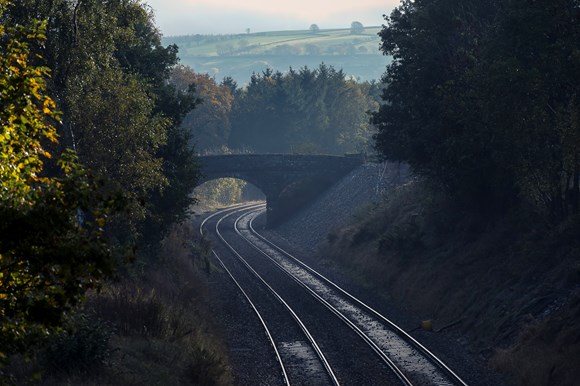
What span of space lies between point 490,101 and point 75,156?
804 inches

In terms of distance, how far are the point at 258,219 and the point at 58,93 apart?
58450 millimetres

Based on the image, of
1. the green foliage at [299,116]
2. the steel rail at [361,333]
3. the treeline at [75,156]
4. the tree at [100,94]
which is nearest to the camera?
the treeline at [75,156]

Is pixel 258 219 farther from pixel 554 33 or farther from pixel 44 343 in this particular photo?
pixel 44 343

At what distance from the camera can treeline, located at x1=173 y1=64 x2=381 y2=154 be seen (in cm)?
11325

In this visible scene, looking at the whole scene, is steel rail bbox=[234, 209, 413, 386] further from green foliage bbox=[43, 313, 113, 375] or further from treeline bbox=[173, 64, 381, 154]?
treeline bbox=[173, 64, 381, 154]

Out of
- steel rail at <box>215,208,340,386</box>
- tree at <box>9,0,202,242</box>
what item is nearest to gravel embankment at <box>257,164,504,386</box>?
steel rail at <box>215,208,340,386</box>

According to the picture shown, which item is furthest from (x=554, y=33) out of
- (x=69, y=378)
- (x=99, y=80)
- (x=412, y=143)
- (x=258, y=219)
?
(x=258, y=219)

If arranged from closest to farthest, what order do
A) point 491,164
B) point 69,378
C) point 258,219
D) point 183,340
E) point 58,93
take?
point 69,378 → point 183,340 → point 58,93 → point 491,164 → point 258,219

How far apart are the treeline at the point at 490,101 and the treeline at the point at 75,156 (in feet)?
36.1

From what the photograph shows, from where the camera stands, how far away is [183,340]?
69.8 ft

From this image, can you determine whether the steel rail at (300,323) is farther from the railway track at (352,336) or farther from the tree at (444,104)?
the tree at (444,104)

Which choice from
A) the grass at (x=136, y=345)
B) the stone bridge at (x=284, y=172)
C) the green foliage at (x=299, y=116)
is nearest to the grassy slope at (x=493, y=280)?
the grass at (x=136, y=345)

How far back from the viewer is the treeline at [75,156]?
8.12 meters

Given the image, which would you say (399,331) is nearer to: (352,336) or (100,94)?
(352,336)
